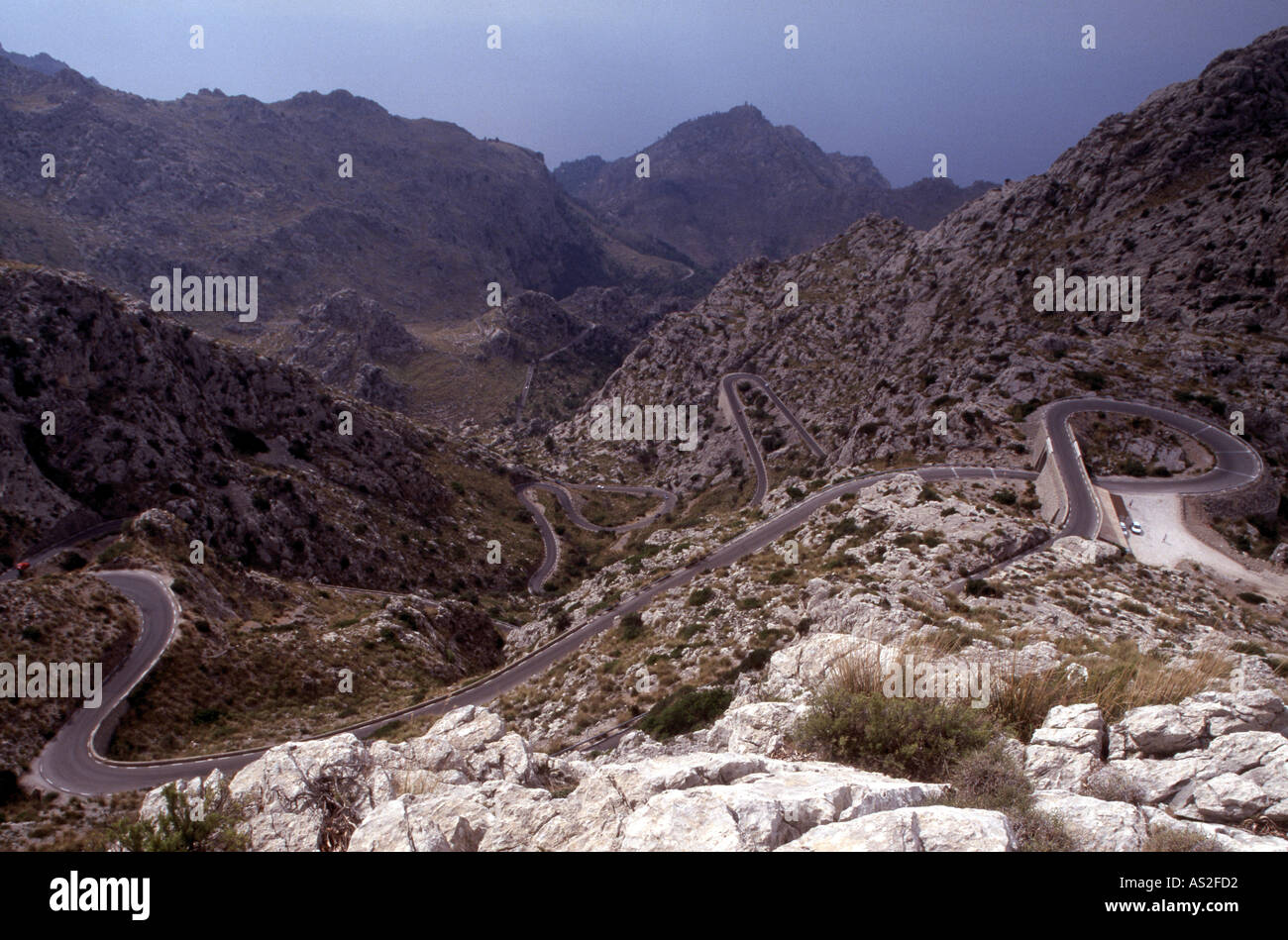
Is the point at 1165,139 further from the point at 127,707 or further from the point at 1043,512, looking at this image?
the point at 127,707

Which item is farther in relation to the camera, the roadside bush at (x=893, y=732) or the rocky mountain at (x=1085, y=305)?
the rocky mountain at (x=1085, y=305)

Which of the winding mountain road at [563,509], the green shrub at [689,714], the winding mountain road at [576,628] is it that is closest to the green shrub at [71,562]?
the winding mountain road at [576,628]

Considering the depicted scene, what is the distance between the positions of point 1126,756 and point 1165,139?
94.2 meters

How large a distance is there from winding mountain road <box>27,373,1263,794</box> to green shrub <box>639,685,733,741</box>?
52.4 ft

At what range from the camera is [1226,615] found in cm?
2641

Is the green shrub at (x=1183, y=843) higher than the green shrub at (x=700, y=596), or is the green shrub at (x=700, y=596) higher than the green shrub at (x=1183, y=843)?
the green shrub at (x=1183, y=843)

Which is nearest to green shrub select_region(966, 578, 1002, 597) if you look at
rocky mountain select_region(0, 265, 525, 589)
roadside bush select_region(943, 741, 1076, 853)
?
roadside bush select_region(943, 741, 1076, 853)

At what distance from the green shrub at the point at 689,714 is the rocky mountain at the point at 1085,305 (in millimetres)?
38609

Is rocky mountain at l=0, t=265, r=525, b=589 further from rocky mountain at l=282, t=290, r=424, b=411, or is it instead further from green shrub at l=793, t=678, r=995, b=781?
rocky mountain at l=282, t=290, r=424, b=411

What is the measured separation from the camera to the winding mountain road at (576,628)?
25.1 metres

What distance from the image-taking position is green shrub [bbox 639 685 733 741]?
17344mm

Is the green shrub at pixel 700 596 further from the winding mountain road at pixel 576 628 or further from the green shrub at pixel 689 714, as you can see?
the green shrub at pixel 689 714

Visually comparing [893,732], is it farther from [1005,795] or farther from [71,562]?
[71,562]
